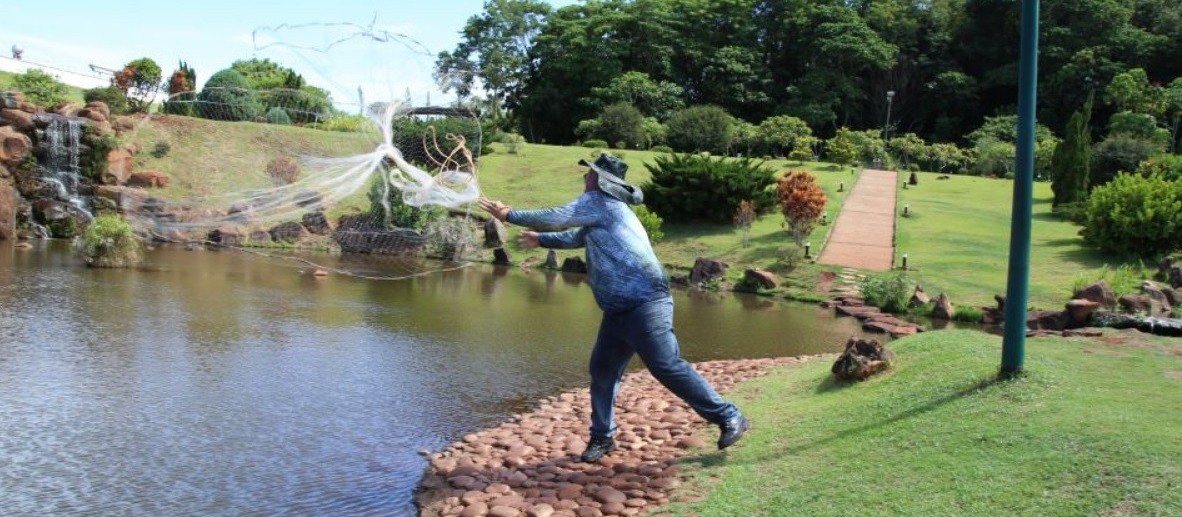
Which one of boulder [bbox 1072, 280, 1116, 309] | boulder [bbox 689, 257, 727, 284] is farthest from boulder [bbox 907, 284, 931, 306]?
boulder [bbox 689, 257, 727, 284]

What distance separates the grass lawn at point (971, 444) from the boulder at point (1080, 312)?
667cm

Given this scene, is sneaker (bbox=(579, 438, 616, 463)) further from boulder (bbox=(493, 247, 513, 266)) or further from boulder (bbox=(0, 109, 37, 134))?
boulder (bbox=(0, 109, 37, 134))

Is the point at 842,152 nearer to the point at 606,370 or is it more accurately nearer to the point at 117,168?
the point at 117,168

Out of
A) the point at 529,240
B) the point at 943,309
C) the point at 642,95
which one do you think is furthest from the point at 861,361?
the point at 642,95

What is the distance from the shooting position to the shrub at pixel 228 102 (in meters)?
32.3

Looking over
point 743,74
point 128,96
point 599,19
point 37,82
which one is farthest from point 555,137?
point 37,82

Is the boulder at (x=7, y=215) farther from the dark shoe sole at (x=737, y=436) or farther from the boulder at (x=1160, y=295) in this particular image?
the boulder at (x=1160, y=295)

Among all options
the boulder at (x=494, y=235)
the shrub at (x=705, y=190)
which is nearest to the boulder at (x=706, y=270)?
the shrub at (x=705, y=190)

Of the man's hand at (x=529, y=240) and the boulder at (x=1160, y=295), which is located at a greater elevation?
the man's hand at (x=529, y=240)

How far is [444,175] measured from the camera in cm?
1244

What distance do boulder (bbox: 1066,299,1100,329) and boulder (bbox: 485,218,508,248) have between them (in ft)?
55.2

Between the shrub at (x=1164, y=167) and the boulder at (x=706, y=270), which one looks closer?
the boulder at (x=706, y=270)

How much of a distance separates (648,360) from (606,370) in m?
0.45

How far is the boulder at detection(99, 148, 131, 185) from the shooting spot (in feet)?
99.4
